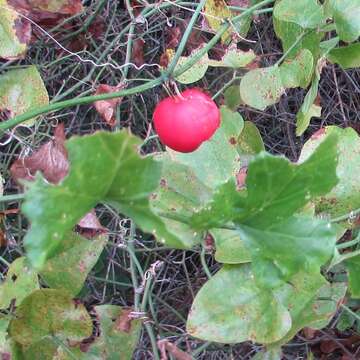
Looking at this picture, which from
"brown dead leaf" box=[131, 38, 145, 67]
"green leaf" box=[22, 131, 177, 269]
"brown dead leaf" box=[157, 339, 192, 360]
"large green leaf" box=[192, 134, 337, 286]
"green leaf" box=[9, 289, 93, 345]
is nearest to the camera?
"green leaf" box=[22, 131, 177, 269]

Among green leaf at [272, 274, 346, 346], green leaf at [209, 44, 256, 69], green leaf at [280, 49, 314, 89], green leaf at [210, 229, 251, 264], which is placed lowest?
green leaf at [272, 274, 346, 346]

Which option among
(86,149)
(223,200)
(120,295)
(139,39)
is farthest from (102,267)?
(86,149)

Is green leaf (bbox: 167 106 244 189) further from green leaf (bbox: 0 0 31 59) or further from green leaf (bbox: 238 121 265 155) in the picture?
green leaf (bbox: 0 0 31 59)

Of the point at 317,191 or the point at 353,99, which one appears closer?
the point at 317,191

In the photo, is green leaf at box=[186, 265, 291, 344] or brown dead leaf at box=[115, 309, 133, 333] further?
brown dead leaf at box=[115, 309, 133, 333]

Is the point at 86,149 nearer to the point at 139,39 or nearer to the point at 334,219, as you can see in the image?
the point at 334,219

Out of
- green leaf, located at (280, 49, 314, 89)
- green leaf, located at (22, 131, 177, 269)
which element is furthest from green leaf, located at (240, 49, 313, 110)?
green leaf, located at (22, 131, 177, 269)

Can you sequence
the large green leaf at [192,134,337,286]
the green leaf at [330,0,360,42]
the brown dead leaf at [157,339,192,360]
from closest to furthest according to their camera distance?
the large green leaf at [192,134,337,286]
the brown dead leaf at [157,339,192,360]
the green leaf at [330,0,360,42]
